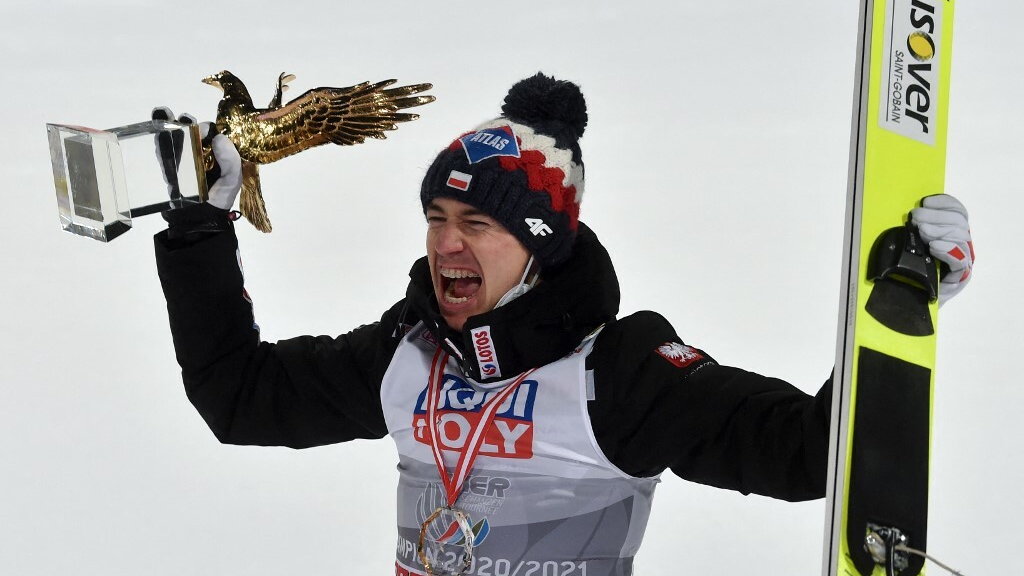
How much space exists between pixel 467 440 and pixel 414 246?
5.09ft

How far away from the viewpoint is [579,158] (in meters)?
2.46

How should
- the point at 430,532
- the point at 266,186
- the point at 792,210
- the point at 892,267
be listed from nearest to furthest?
the point at 892,267, the point at 430,532, the point at 792,210, the point at 266,186

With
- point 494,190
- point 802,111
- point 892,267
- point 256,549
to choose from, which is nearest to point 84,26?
→ point 256,549

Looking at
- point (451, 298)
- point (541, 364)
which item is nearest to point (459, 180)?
point (451, 298)

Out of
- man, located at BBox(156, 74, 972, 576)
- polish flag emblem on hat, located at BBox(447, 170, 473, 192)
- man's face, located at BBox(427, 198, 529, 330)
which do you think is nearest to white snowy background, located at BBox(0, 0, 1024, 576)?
man, located at BBox(156, 74, 972, 576)

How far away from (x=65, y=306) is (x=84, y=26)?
35.5 inches

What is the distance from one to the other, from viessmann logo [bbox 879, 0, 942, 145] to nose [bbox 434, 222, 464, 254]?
682mm

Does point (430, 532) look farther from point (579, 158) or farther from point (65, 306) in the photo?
point (65, 306)

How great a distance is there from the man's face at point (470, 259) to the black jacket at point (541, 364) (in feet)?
0.13

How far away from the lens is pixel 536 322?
2.29 meters

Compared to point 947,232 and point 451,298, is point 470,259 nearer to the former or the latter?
point 451,298

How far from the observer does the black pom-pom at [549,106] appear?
245cm

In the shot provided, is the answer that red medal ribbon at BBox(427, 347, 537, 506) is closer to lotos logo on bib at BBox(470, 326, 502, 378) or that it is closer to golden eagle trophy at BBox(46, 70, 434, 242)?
lotos logo on bib at BBox(470, 326, 502, 378)

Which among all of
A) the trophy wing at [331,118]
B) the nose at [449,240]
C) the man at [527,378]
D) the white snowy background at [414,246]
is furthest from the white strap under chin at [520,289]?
the white snowy background at [414,246]
